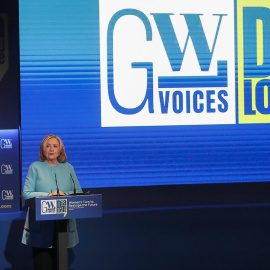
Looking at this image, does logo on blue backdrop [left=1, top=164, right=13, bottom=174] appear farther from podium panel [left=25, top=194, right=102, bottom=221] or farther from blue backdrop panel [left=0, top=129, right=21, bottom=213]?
podium panel [left=25, top=194, right=102, bottom=221]

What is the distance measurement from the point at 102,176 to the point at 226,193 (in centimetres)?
115

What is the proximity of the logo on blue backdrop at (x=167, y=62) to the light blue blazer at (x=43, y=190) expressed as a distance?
102 cm

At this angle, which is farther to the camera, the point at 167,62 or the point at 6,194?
the point at 167,62

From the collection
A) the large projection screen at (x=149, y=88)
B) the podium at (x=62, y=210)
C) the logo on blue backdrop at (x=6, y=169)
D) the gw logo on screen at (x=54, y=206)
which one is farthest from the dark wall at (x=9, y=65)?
the gw logo on screen at (x=54, y=206)

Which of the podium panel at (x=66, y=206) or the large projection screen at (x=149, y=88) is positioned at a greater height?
the large projection screen at (x=149, y=88)

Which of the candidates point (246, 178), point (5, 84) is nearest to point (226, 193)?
point (246, 178)

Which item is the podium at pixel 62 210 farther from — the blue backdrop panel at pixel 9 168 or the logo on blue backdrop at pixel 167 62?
the logo on blue backdrop at pixel 167 62

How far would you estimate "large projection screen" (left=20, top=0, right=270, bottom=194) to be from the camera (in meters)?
4.77

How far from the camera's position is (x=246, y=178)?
4977 millimetres

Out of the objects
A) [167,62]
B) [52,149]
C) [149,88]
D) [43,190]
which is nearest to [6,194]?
[43,190]

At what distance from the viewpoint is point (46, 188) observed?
12.8 ft

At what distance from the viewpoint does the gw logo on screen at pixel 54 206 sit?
135 inches

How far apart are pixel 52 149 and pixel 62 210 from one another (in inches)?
23.3

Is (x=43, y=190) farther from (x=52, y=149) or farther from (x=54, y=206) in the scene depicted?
(x=54, y=206)
